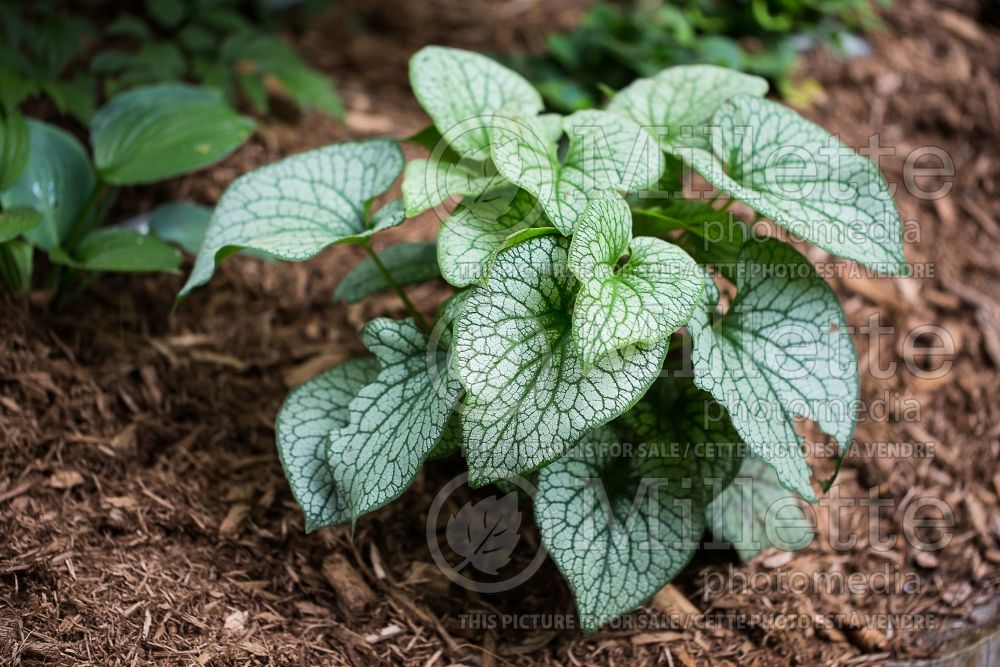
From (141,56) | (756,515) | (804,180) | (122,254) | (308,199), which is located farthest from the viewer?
(141,56)

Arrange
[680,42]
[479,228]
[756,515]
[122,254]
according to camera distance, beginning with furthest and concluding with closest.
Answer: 1. [680,42]
2. [122,254]
3. [756,515]
4. [479,228]

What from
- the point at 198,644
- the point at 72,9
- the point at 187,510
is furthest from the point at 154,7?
the point at 198,644

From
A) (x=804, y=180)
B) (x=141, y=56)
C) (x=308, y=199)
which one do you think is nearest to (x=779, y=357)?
(x=804, y=180)

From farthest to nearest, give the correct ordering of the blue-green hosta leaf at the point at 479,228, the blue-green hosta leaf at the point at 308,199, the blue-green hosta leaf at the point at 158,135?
the blue-green hosta leaf at the point at 158,135
the blue-green hosta leaf at the point at 308,199
the blue-green hosta leaf at the point at 479,228

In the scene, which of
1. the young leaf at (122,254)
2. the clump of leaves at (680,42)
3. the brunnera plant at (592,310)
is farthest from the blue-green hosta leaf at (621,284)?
the clump of leaves at (680,42)

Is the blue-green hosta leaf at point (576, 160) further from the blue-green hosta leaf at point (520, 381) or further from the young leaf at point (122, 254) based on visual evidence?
the young leaf at point (122, 254)

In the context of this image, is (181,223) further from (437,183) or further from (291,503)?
(437,183)

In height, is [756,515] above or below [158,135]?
below
